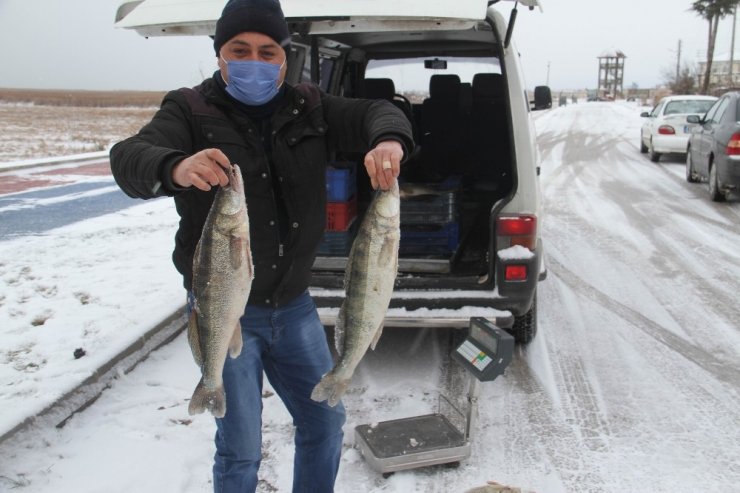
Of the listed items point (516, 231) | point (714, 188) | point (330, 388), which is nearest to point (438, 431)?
point (516, 231)

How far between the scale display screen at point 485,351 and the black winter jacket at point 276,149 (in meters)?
1.37

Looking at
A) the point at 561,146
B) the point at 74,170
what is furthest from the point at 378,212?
the point at 561,146

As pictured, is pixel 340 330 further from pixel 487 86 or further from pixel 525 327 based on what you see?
pixel 487 86

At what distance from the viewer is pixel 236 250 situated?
5.85 ft

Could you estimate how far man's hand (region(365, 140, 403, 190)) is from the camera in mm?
1844

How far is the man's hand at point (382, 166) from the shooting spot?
1844mm

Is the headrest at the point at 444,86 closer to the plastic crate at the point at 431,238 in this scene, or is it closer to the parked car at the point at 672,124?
the plastic crate at the point at 431,238

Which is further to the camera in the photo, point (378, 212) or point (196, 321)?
point (196, 321)

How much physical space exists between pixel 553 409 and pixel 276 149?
268 centimetres

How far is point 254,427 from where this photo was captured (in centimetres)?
241

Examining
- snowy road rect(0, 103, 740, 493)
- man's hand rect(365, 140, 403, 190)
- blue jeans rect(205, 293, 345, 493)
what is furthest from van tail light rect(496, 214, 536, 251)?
man's hand rect(365, 140, 403, 190)

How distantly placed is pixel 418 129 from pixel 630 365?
334 centimetres

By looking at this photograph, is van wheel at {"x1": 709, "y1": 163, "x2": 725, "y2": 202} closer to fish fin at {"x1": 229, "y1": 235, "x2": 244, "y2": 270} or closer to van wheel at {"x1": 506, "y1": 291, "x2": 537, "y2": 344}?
van wheel at {"x1": 506, "y1": 291, "x2": 537, "y2": 344}

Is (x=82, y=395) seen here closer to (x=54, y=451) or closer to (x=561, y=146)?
(x=54, y=451)
